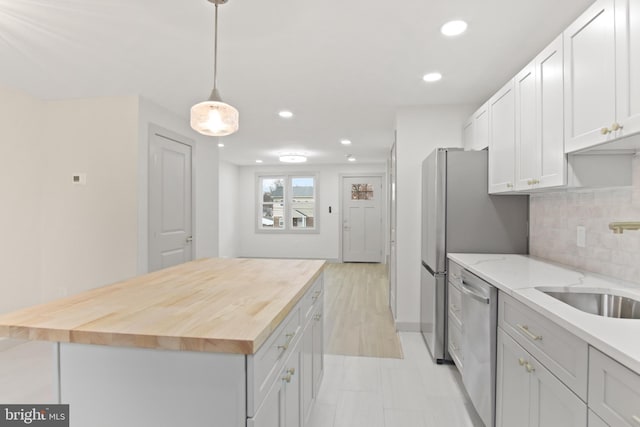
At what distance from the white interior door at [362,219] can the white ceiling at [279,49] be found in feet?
13.5

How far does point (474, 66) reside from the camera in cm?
256

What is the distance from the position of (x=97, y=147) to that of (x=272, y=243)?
5.11m

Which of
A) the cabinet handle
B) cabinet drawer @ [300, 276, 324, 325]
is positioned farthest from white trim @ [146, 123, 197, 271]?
the cabinet handle

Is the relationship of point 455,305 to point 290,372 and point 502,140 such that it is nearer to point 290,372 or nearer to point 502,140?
point 502,140

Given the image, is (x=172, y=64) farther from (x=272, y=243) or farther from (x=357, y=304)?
(x=272, y=243)

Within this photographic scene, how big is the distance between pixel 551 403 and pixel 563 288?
582 mm

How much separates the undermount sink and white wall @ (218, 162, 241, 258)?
6.51 m

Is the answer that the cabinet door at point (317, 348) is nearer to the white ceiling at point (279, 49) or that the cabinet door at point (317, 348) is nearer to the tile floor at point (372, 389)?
the tile floor at point (372, 389)

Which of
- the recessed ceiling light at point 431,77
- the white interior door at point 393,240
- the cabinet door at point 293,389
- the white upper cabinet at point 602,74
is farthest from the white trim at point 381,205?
the cabinet door at point 293,389

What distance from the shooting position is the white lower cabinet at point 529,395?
1.11 meters

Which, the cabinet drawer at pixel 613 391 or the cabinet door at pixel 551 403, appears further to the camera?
the cabinet door at pixel 551 403

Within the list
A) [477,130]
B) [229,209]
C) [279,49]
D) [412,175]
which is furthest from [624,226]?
[229,209]

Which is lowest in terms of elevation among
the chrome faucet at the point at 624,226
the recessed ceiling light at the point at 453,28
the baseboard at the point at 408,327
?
the baseboard at the point at 408,327

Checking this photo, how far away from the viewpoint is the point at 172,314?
3.80 feet
